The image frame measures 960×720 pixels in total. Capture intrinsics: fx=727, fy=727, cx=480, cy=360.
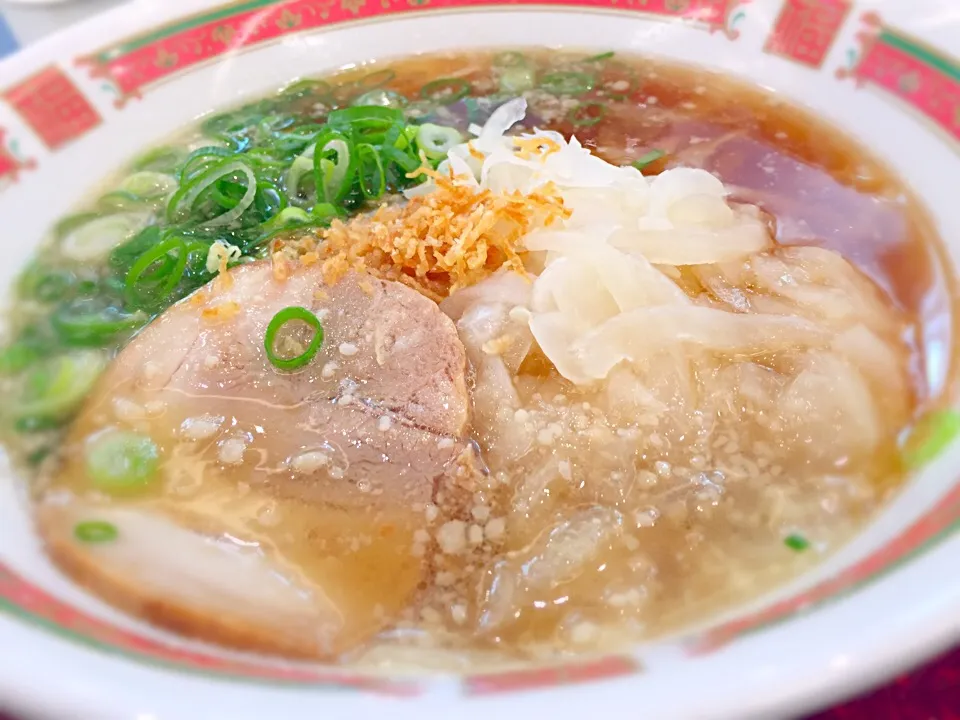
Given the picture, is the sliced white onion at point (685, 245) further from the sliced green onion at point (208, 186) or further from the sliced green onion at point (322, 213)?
the sliced green onion at point (208, 186)

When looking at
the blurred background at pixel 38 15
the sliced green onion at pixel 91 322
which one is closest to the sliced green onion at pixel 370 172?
the sliced green onion at pixel 91 322

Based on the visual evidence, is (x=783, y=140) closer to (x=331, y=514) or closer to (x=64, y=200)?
(x=331, y=514)

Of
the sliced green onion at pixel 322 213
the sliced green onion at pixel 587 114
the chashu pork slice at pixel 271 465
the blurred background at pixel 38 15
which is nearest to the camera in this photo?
the chashu pork slice at pixel 271 465

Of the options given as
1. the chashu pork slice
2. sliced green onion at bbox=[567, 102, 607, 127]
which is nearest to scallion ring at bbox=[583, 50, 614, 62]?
sliced green onion at bbox=[567, 102, 607, 127]

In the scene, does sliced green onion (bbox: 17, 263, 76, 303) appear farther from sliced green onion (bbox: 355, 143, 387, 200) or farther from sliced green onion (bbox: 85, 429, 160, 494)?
sliced green onion (bbox: 355, 143, 387, 200)

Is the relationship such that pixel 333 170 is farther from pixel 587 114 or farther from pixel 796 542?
pixel 796 542

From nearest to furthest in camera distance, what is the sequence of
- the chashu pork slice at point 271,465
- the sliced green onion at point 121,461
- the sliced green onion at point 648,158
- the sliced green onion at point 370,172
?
the chashu pork slice at point 271,465 → the sliced green onion at point 121,461 → the sliced green onion at point 370,172 → the sliced green onion at point 648,158
